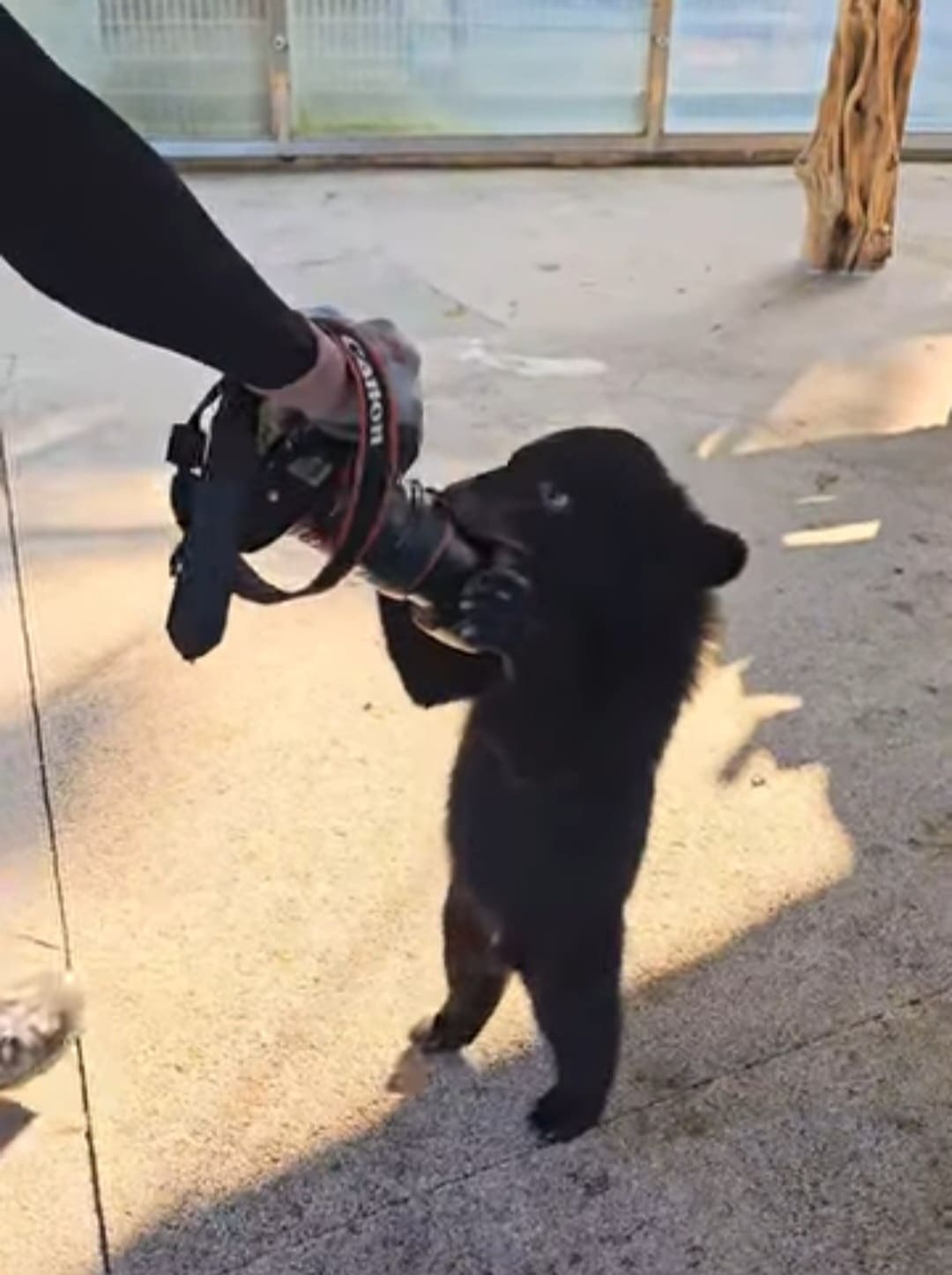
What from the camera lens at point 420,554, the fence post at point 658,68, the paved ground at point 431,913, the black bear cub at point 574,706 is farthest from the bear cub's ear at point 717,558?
the fence post at point 658,68

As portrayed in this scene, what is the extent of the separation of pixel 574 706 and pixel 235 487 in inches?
15.9

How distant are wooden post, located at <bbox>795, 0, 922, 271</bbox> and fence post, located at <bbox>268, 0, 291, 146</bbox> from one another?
1.95m

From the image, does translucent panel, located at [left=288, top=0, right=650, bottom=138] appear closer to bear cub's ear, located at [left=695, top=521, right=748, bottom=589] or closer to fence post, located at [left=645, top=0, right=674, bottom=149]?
fence post, located at [left=645, top=0, right=674, bottom=149]

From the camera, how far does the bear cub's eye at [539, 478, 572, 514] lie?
1301 mm

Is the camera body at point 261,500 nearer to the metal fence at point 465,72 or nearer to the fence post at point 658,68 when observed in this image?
the metal fence at point 465,72

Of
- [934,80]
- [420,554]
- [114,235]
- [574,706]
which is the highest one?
[114,235]

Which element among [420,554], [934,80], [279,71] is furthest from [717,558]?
[934,80]

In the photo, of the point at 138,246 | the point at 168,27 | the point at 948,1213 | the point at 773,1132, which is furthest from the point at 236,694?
the point at 168,27

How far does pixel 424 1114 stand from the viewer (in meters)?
1.43

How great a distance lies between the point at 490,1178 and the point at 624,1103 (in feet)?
0.50

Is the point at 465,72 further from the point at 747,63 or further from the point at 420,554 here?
the point at 420,554

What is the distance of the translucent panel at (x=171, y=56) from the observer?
5.15 meters

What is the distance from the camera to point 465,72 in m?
5.45

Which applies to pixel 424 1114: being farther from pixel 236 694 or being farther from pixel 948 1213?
pixel 236 694
